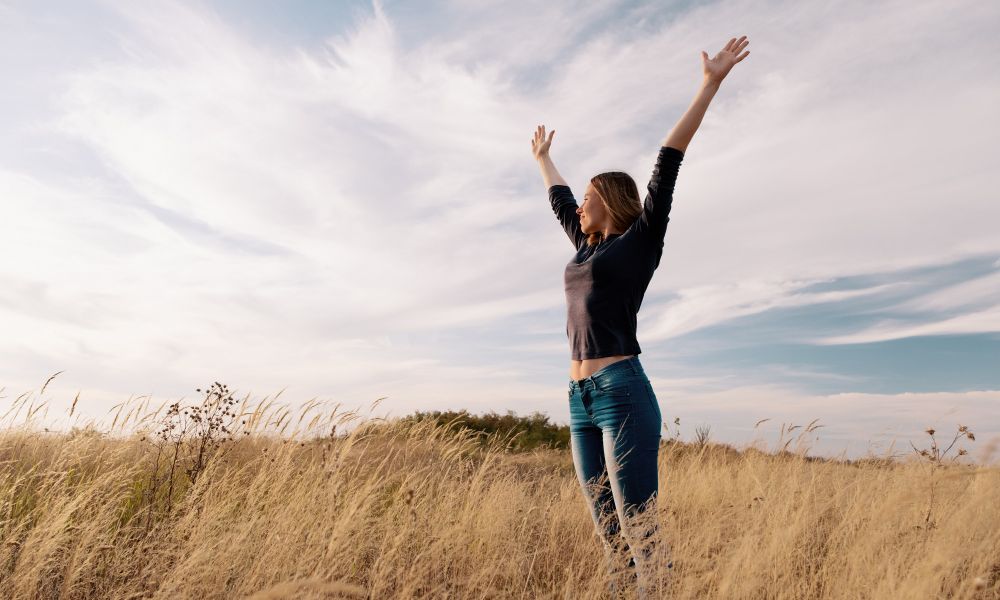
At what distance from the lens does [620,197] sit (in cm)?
365

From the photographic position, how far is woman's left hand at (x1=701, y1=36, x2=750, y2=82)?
11.4 ft

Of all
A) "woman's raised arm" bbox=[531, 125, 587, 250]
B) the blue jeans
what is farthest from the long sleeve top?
"woman's raised arm" bbox=[531, 125, 587, 250]

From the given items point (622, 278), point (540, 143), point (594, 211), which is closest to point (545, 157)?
point (540, 143)

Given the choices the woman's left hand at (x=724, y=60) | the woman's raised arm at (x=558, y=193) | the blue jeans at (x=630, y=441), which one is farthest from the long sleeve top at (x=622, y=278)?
the woman's raised arm at (x=558, y=193)

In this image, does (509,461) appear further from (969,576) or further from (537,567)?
(969,576)

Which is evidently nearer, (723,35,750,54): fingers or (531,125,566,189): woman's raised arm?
(723,35,750,54): fingers

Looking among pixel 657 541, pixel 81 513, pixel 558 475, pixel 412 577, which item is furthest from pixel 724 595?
pixel 558 475

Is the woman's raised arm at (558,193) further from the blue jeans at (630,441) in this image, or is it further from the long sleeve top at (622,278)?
the blue jeans at (630,441)

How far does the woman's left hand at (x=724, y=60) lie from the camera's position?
3.46m

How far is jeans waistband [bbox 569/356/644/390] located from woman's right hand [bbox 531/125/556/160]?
2.59 metres

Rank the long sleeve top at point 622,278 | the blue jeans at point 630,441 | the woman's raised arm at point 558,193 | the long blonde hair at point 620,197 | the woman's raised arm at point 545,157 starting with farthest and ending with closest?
the woman's raised arm at point 545,157 < the woman's raised arm at point 558,193 < the long blonde hair at point 620,197 < the long sleeve top at point 622,278 < the blue jeans at point 630,441

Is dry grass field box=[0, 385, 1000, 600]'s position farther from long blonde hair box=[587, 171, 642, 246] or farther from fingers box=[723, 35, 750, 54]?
fingers box=[723, 35, 750, 54]

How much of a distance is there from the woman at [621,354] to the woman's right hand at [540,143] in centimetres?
171

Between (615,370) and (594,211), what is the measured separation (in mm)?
1029
